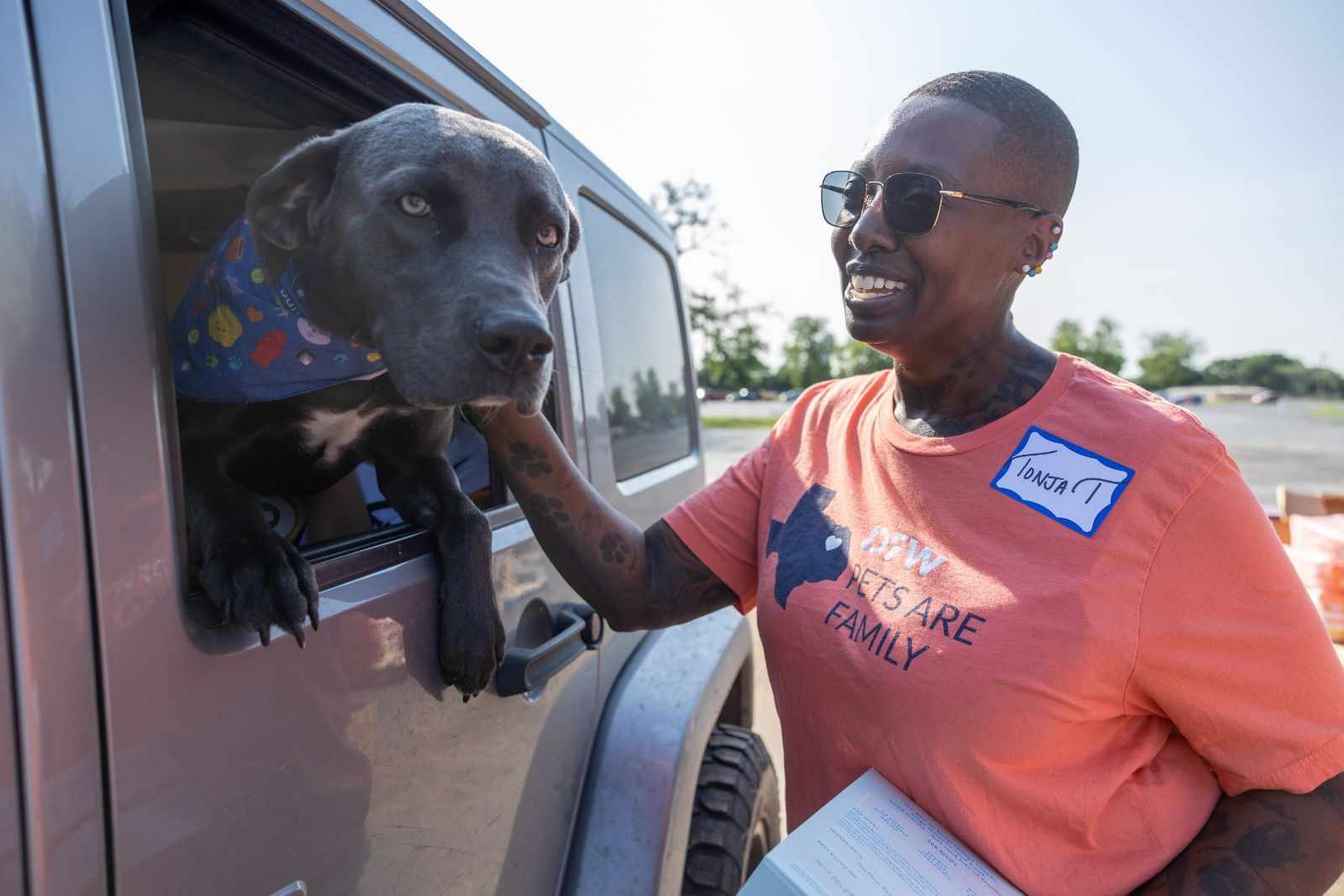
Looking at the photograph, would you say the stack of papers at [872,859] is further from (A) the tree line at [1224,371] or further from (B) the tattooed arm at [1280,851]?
(A) the tree line at [1224,371]

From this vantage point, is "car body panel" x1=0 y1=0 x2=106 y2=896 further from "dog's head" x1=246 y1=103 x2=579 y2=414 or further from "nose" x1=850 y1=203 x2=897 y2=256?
"nose" x1=850 y1=203 x2=897 y2=256

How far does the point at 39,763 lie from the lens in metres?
0.83

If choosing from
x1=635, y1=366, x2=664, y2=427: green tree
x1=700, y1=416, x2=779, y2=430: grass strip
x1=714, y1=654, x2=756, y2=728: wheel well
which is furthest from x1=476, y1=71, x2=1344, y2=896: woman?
x1=700, y1=416, x2=779, y2=430: grass strip

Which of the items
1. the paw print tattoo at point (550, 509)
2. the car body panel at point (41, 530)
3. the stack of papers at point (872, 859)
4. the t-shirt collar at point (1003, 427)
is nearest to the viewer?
the car body panel at point (41, 530)

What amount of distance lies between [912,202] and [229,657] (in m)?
1.35

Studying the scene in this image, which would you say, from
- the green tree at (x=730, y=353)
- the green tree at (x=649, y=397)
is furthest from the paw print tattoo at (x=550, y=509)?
the green tree at (x=730, y=353)

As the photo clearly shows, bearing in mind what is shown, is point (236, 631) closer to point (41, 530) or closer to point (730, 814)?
point (41, 530)

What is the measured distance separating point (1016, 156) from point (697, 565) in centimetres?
106

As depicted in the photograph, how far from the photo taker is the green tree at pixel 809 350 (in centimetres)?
6056

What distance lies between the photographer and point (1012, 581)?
55.4 inches

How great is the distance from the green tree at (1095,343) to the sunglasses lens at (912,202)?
6615 cm

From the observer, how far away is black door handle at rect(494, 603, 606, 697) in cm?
158

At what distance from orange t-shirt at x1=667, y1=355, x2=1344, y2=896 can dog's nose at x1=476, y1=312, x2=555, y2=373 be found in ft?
2.22

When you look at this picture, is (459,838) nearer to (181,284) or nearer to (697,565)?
(697,565)
